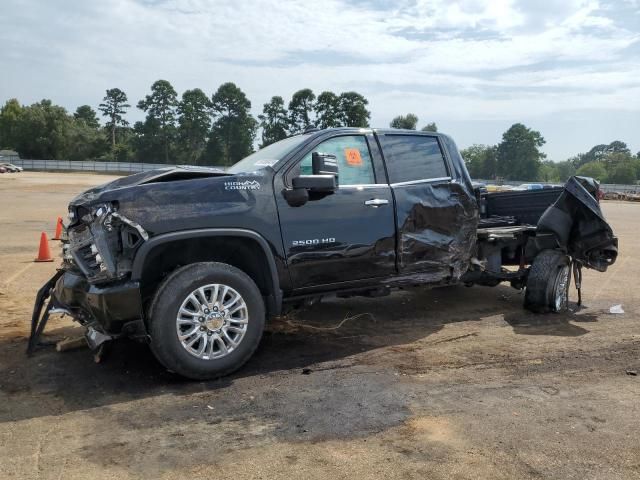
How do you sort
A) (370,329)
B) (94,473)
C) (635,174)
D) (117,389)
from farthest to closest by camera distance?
(635,174)
(370,329)
(117,389)
(94,473)

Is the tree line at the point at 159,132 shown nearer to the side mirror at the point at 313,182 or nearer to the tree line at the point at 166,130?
the tree line at the point at 166,130

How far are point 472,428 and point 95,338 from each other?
2812 millimetres

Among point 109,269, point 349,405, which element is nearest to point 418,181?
point 349,405

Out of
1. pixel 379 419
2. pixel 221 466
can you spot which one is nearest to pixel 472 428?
pixel 379 419

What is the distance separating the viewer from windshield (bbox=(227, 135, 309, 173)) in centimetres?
511

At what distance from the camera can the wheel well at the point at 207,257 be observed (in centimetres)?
453

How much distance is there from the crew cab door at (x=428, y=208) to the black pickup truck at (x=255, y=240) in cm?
1

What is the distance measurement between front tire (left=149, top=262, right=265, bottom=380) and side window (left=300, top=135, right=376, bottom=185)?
142 cm

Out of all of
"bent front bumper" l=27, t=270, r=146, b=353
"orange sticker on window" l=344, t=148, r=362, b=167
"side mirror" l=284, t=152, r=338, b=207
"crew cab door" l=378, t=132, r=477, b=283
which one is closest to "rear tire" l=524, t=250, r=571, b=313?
"crew cab door" l=378, t=132, r=477, b=283

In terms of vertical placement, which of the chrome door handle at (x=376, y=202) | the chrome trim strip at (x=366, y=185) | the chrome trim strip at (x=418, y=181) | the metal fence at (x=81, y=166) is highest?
the metal fence at (x=81, y=166)

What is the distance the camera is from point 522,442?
345 cm

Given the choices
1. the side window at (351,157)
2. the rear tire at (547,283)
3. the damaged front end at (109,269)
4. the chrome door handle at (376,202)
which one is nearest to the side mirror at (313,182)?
the side window at (351,157)

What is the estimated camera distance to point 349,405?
13.1 ft

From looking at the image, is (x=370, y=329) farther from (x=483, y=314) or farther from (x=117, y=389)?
(x=117, y=389)
